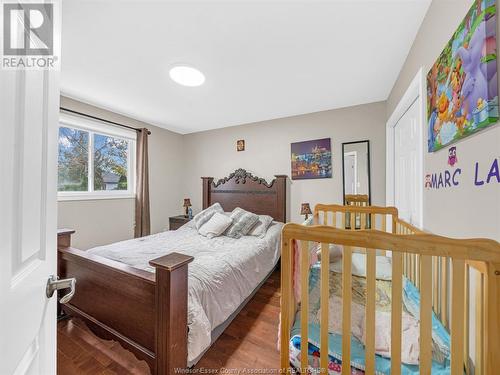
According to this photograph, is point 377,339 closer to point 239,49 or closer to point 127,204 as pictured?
point 239,49

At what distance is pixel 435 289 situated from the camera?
1.19 metres

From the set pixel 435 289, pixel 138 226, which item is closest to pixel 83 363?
pixel 138 226

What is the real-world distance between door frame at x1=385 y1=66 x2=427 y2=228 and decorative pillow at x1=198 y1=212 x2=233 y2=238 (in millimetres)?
2043

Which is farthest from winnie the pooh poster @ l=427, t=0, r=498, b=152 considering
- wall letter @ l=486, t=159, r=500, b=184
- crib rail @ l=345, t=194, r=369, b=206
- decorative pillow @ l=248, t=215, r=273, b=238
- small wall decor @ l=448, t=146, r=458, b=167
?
decorative pillow @ l=248, t=215, r=273, b=238

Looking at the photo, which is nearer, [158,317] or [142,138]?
[158,317]

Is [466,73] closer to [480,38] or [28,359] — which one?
[480,38]

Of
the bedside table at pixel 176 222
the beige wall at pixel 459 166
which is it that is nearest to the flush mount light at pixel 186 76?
the beige wall at pixel 459 166

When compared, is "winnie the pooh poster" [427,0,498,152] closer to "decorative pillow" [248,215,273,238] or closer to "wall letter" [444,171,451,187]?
"wall letter" [444,171,451,187]

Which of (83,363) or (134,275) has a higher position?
(134,275)

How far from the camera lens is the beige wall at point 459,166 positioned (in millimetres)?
755

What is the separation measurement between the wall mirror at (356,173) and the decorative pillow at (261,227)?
110 centimetres

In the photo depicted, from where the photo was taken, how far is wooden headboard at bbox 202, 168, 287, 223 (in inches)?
128

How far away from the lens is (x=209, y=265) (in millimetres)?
1719

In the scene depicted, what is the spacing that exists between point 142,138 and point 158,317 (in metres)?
2.90
